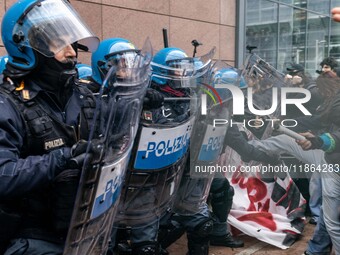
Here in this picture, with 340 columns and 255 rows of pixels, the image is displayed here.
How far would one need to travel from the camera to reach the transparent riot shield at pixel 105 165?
1.81 metres

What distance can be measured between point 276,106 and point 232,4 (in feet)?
19.4

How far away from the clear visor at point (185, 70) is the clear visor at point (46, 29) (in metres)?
1.14

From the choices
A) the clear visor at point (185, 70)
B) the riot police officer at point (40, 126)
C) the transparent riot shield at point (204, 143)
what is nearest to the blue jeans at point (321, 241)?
the transparent riot shield at point (204, 143)

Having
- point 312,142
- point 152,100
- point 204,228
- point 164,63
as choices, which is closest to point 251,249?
point 204,228

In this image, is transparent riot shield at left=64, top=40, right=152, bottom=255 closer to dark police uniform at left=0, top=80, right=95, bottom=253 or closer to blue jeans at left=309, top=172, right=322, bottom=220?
dark police uniform at left=0, top=80, right=95, bottom=253

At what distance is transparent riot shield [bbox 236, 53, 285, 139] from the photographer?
416cm

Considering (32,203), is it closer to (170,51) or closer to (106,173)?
(106,173)

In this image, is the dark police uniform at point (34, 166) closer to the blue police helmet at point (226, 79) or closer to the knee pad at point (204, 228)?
the blue police helmet at point (226, 79)

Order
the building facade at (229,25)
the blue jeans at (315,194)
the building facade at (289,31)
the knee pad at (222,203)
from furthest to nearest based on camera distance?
the building facade at (289,31) < the building facade at (229,25) < the blue jeans at (315,194) < the knee pad at (222,203)

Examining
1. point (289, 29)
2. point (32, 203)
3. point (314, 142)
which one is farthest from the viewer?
point (289, 29)

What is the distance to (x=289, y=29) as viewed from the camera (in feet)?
37.1

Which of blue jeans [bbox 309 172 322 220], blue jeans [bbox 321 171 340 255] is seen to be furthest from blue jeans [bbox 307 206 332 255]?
blue jeans [bbox 309 172 322 220]

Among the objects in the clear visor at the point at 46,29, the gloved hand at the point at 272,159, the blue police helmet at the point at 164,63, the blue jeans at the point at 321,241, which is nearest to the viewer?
the clear visor at the point at 46,29

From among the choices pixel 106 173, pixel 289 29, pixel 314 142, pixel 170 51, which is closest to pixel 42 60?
pixel 106 173
